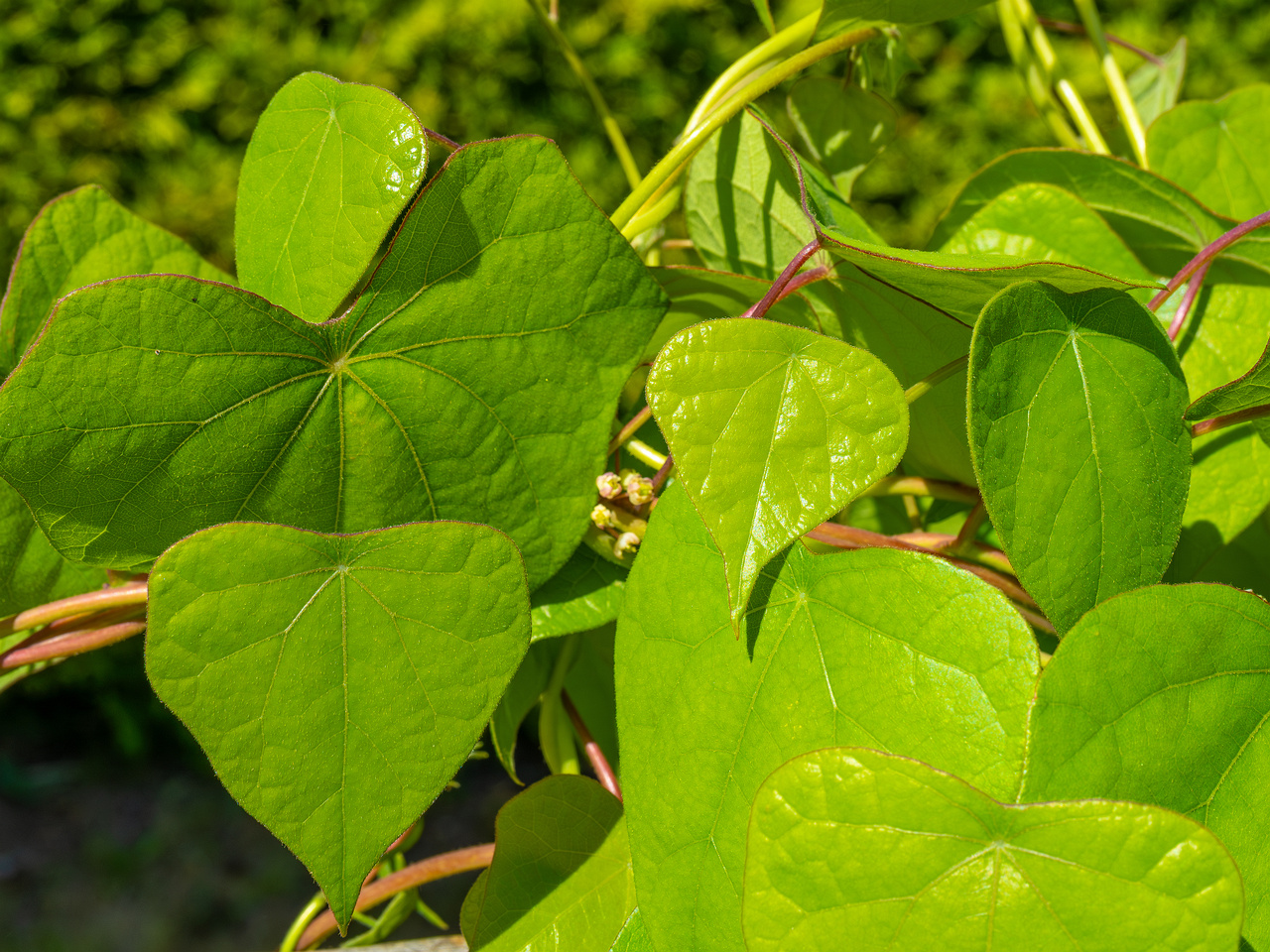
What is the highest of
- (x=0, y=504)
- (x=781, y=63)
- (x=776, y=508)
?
(x=781, y=63)

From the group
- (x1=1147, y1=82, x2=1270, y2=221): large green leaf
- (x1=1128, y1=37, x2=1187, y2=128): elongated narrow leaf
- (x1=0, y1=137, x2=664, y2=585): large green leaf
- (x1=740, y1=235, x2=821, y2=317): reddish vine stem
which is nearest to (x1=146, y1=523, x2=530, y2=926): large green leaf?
(x1=0, y1=137, x2=664, y2=585): large green leaf

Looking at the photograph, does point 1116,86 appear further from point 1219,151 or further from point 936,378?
point 936,378

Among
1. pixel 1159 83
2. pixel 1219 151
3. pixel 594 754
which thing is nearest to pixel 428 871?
pixel 594 754

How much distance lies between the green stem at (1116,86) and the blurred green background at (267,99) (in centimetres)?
180

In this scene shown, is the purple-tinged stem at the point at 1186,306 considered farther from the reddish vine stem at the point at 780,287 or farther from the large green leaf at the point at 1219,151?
the reddish vine stem at the point at 780,287

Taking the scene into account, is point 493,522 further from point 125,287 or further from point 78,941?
point 78,941

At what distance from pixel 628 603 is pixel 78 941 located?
283cm

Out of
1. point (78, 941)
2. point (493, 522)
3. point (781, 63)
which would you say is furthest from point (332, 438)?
point (78, 941)

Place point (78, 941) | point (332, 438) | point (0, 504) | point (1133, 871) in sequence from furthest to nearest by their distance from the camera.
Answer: point (78, 941) < point (0, 504) < point (332, 438) < point (1133, 871)

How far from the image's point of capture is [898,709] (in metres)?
0.37

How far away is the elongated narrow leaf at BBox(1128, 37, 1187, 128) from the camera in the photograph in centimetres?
100

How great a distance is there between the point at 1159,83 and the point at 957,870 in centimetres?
106

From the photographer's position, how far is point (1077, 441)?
1.26 ft

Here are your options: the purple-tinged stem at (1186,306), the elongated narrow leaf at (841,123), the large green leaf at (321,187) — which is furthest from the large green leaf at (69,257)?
the purple-tinged stem at (1186,306)
